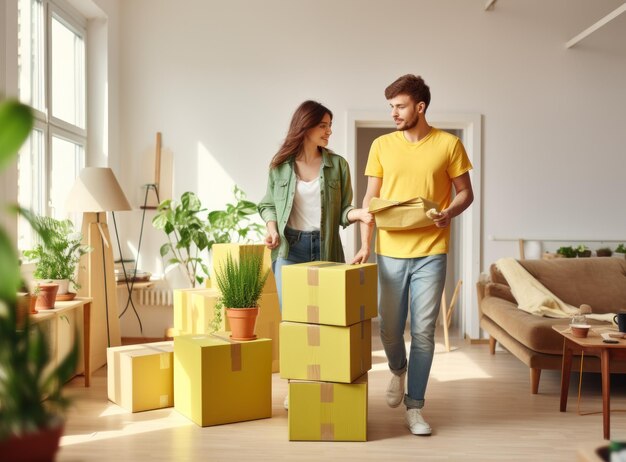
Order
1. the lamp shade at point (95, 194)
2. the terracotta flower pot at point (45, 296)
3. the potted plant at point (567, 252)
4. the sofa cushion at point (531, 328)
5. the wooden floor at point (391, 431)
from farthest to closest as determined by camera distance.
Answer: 1. the potted plant at point (567, 252)
2. the lamp shade at point (95, 194)
3. the sofa cushion at point (531, 328)
4. the terracotta flower pot at point (45, 296)
5. the wooden floor at point (391, 431)

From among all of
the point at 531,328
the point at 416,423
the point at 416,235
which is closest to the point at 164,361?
the point at 416,423

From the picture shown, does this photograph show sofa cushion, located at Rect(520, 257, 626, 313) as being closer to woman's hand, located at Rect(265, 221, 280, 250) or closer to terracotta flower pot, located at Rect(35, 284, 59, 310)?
woman's hand, located at Rect(265, 221, 280, 250)

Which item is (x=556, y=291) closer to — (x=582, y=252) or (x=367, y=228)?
(x=582, y=252)

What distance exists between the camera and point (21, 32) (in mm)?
4031

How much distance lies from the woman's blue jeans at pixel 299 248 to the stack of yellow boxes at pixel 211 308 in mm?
836

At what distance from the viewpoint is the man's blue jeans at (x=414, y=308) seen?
3.00 metres

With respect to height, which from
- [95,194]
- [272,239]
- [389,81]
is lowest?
[272,239]

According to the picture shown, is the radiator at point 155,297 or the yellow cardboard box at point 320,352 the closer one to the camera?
the yellow cardboard box at point 320,352

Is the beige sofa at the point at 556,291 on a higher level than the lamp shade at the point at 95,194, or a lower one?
lower

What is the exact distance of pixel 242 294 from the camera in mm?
3197

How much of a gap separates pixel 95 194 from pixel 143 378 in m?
1.29

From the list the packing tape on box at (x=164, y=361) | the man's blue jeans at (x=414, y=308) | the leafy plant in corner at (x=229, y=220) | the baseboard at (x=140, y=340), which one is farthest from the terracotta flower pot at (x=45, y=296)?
the baseboard at (x=140, y=340)

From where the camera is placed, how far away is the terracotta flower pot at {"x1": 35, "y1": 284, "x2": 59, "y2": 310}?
3.50 meters

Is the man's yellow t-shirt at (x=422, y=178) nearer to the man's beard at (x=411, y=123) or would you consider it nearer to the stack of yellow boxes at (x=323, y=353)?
the man's beard at (x=411, y=123)
